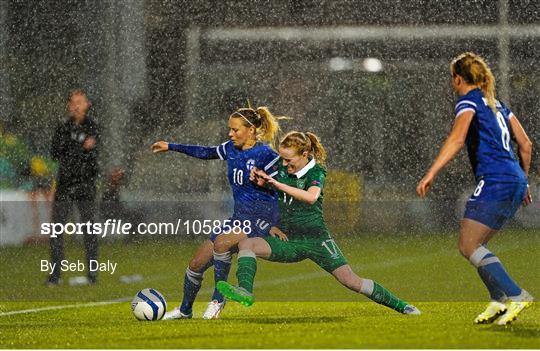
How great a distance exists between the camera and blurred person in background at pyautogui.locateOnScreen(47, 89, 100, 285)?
9.94m

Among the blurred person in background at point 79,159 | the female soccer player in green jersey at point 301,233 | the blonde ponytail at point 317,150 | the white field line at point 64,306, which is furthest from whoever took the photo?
the blurred person in background at point 79,159

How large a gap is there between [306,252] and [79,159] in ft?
6.75

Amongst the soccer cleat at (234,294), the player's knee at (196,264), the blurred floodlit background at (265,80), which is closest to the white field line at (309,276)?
the blurred floodlit background at (265,80)

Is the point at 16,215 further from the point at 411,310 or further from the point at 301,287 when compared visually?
the point at 411,310

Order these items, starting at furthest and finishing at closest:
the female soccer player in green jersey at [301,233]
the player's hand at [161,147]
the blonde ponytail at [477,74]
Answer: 1. the player's hand at [161,147]
2. the female soccer player in green jersey at [301,233]
3. the blonde ponytail at [477,74]

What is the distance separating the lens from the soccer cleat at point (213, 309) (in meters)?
8.88

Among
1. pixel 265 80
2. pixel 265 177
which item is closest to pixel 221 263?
pixel 265 177

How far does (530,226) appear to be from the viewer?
9977 mm

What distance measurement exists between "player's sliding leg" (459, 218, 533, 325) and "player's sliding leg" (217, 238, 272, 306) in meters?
1.26

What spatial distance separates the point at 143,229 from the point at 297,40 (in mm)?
1690

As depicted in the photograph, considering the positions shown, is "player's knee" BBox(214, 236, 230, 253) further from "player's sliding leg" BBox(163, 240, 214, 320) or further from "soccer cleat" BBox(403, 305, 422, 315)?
"soccer cleat" BBox(403, 305, 422, 315)

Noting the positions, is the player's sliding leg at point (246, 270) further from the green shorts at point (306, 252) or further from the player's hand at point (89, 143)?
the player's hand at point (89, 143)

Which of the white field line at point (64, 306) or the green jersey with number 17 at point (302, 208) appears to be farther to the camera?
the white field line at point (64, 306)

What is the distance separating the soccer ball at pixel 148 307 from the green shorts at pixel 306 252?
0.73 m
